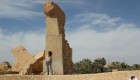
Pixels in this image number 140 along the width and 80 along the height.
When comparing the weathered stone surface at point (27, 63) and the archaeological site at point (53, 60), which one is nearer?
the archaeological site at point (53, 60)

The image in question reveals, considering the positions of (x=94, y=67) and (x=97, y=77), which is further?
(x=94, y=67)

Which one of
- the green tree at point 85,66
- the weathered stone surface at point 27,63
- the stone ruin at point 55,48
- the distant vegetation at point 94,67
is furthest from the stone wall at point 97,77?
the green tree at point 85,66

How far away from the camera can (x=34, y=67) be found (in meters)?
23.8

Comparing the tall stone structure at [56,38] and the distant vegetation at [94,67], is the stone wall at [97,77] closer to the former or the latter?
the tall stone structure at [56,38]

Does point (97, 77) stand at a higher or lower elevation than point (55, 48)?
lower

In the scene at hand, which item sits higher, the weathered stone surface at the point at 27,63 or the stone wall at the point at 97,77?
the weathered stone surface at the point at 27,63

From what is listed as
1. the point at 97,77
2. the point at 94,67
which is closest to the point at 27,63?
the point at 97,77

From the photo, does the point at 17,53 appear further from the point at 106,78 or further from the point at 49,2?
the point at 106,78

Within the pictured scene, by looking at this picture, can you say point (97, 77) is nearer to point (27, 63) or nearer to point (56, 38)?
point (56, 38)

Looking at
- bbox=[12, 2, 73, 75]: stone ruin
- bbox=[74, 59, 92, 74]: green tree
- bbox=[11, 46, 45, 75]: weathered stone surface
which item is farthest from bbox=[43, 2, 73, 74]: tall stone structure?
bbox=[74, 59, 92, 74]: green tree

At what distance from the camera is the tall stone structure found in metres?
19.6

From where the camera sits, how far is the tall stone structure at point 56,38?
772 inches

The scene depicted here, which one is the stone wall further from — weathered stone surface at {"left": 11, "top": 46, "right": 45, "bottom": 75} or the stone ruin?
weathered stone surface at {"left": 11, "top": 46, "right": 45, "bottom": 75}

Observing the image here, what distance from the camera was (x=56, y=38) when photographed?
20.0m
